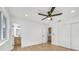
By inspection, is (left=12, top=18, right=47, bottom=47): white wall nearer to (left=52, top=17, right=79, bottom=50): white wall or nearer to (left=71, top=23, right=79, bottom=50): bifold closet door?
(left=52, top=17, right=79, bottom=50): white wall

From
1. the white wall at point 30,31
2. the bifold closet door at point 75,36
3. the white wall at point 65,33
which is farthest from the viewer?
the white wall at point 30,31

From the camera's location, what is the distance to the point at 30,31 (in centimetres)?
770

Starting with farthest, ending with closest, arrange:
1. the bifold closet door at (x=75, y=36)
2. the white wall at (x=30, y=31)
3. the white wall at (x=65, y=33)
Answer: the white wall at (x=30, y=31) < the white wall at (x=65, y=33) < the bifold closet door at (x=75, y=36)

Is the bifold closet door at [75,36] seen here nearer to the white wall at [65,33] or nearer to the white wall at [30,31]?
the white wall at [65,33]

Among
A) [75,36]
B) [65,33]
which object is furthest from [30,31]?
[75,36]

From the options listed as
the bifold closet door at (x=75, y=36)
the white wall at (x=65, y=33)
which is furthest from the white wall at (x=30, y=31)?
the bifold closet door at (x=75, y=36)

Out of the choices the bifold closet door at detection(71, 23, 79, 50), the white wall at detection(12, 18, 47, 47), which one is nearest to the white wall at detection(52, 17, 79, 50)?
the bifold closet door at detection(71, 23, 79, 50)

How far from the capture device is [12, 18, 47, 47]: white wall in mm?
6871

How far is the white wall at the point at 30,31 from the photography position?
6.87 m

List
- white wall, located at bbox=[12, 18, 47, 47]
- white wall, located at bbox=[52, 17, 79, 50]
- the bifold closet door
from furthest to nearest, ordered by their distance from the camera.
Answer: white wall, located at bbox=[12, 18, 47, 47] → white wall, located at bbox=[52, 17, 79, 50] → the bifold closet door

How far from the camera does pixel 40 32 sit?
9273 mm

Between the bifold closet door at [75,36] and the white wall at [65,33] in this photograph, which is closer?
the bifold closet door at [75,36]
